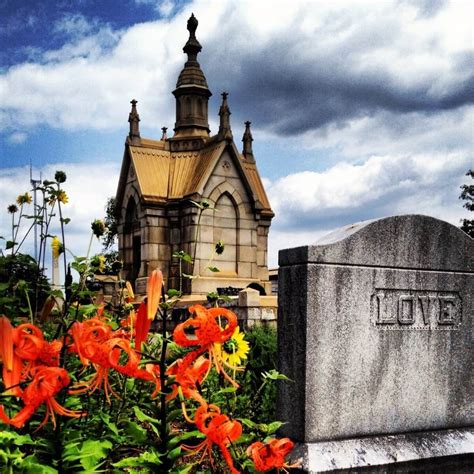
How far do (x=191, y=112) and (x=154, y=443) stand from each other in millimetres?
19383

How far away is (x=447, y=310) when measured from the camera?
4.75m

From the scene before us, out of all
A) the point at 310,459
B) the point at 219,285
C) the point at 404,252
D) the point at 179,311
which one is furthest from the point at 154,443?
the point at 219,285

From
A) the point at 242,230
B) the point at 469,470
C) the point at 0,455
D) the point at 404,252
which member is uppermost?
the point at 242,230

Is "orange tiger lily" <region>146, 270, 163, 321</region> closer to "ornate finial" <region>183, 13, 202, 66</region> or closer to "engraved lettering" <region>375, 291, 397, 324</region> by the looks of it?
"engraved lettering" <region>375, 291, 397, 324</region>

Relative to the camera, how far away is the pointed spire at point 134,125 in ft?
67.3

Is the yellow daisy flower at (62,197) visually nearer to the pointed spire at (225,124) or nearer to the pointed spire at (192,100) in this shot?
the pointed spire at (225,124)

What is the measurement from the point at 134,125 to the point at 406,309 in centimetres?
1764

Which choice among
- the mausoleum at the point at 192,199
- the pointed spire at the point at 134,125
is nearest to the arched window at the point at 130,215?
the mausoleum at the point at 192,199

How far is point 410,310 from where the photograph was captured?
4.47m

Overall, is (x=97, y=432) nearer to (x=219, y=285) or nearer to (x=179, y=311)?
(x=179, y=311)

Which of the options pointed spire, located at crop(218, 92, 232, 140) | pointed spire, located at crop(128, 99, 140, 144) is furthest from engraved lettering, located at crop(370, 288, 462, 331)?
pointed spire, located at crop(128, 99, 140, 144)

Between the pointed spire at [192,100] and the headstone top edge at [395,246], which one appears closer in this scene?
the headstone top edge at [395,246]

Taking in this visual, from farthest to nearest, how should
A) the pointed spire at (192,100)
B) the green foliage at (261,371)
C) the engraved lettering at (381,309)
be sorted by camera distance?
the pointed spire at (192,100)
the green foliage at (261,371)
the engraved lettering at (381,309)

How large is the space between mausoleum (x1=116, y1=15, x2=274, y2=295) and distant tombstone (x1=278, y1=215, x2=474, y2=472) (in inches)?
519
